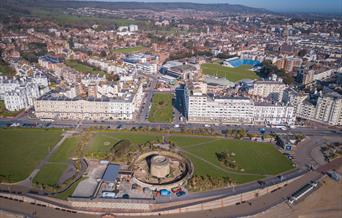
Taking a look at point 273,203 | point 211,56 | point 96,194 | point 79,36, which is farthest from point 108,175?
point 79,36

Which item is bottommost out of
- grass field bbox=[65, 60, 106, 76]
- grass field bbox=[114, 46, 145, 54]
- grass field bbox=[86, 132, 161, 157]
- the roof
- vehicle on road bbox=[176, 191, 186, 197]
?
grass field bbox=[86, 132, 161, 157]

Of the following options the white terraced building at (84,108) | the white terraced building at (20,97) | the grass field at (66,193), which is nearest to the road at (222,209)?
the grass field at (66,193)

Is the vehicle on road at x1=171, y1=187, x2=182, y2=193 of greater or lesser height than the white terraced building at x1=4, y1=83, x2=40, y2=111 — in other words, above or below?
below

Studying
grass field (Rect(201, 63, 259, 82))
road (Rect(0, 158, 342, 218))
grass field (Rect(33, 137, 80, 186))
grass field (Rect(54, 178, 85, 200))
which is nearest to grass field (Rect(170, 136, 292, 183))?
road (Rect(0, 158, 342, 218))

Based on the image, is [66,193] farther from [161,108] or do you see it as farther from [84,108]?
[161,108]

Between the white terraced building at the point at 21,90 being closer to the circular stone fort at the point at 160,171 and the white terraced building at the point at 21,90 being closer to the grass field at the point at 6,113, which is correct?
the grass field at the point at 6,113

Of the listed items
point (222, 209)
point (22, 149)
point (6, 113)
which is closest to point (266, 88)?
point (222, 209)

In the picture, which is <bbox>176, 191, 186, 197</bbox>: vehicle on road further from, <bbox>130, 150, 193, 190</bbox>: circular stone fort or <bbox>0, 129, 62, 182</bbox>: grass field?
<bbox>0, 129, 62, 182</bbox>: grass field
